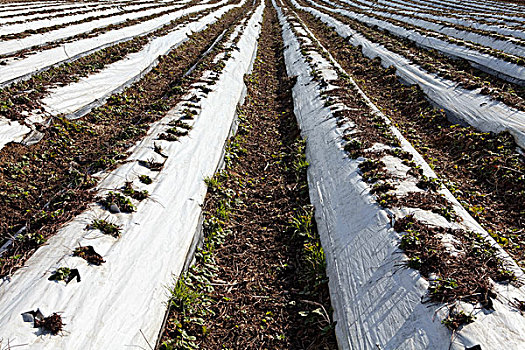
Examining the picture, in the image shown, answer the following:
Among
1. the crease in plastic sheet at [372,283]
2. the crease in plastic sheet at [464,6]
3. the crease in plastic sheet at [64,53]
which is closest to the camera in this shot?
the crease in plastic sheet at [372,283]

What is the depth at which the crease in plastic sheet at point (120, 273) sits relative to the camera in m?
2.36

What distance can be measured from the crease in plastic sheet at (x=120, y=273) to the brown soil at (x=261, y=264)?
30 cm

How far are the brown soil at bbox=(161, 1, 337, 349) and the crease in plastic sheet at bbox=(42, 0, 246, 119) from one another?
10.9ft

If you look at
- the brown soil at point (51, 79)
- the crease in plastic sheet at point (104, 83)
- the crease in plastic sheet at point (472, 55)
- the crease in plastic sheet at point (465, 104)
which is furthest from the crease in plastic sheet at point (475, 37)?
the brown soil at point (51, 79)

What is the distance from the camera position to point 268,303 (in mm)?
Result: 3283

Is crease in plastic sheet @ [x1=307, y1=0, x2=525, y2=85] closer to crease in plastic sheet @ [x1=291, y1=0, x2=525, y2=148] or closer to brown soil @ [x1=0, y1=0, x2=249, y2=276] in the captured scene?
crease in plastic sheet @ [x1=291, y1=0, x2=525, y2=148]

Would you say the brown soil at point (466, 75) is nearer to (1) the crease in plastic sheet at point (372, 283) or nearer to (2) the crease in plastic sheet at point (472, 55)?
(2) the crease in plastic sheet at point (472, 55)

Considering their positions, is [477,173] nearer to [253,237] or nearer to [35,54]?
[253,237]

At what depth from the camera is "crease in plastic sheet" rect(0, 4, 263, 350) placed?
2357 mm

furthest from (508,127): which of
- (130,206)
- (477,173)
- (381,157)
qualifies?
(130,206)

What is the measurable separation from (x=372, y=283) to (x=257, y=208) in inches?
80.8

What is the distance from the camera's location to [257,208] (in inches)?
181

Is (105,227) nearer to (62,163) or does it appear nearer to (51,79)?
(62,163)

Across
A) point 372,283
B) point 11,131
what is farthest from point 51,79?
point 372,283
